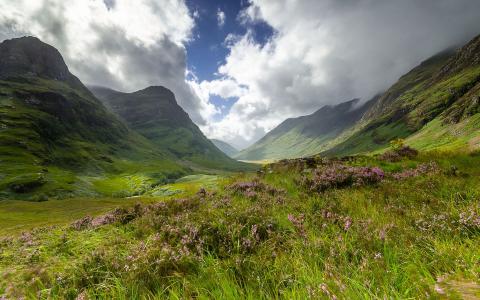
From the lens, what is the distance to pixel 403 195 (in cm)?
609

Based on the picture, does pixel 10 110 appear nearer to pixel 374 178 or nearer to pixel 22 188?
pixel 22 188

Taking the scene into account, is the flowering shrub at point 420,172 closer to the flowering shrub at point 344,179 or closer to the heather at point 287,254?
the flowering shrub at point 344,179

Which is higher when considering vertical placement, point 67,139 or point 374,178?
point 67,139

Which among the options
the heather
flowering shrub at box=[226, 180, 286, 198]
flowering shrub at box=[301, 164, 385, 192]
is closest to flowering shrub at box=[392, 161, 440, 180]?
flowering shrub at box=[301, 164, 385, 192]

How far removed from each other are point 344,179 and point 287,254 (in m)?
5.85

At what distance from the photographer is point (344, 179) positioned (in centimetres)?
864

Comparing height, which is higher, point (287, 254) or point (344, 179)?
point (344, 179)

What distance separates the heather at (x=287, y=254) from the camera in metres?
2.55

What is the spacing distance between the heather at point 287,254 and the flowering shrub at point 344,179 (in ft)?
3.53

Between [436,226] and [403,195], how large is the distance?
2642mm

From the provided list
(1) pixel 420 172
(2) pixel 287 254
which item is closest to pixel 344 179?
(1) pixel 420 172

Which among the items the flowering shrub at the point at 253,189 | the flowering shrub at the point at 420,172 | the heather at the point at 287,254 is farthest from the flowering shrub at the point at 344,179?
the flowering shrub at the point at 253,189

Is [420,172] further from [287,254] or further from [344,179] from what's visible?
[287,254]

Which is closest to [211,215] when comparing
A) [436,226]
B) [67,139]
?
[436,226]
